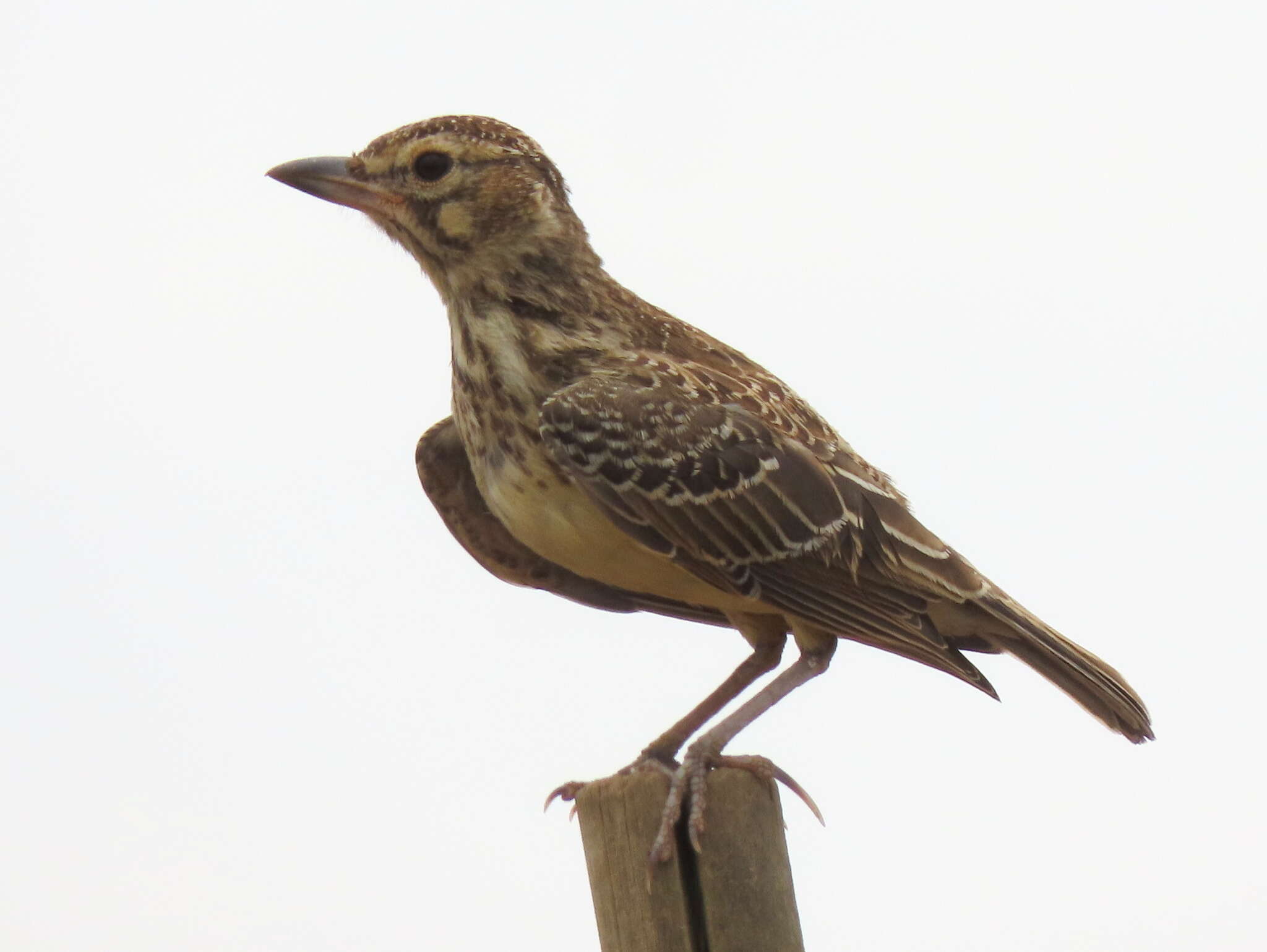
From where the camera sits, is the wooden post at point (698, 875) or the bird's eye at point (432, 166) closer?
the wooden post at point (698, 875)

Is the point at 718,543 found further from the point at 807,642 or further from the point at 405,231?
the point at 405,231

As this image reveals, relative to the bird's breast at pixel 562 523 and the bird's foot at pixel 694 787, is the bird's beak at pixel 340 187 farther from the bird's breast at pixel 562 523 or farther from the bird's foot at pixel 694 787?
the bird's foot at pixel 694 787

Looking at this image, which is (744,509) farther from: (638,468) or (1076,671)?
(1076,671)

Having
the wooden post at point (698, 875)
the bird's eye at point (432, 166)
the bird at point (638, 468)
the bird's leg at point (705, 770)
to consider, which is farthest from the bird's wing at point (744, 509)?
the wooden post at point (698, 875)

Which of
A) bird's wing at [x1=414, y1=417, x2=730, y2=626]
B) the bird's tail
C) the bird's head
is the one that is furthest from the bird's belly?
the bird's tail

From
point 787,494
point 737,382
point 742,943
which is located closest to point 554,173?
point 737,382

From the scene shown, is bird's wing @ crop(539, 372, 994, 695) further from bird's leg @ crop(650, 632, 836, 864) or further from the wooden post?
the wooden post
